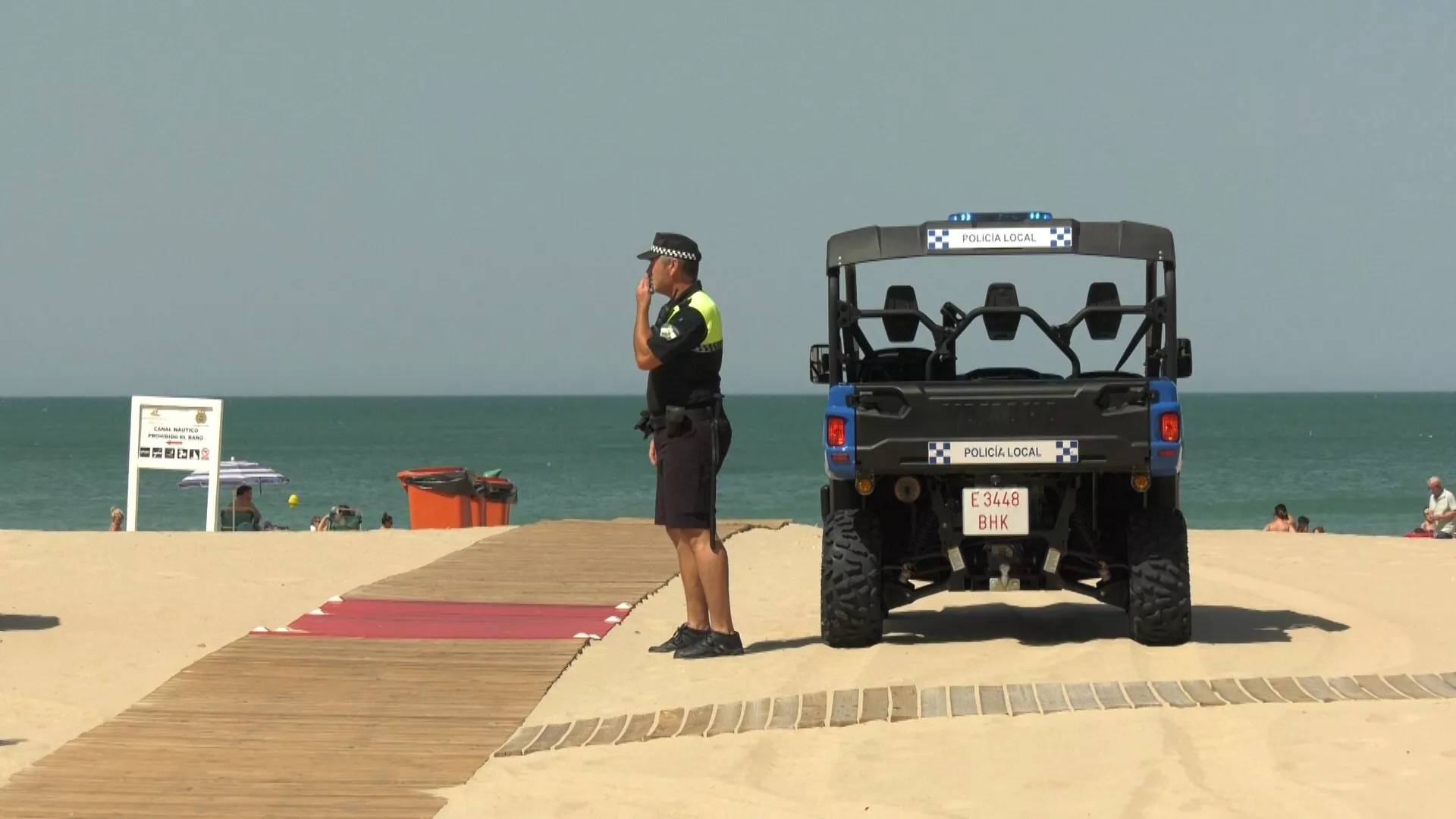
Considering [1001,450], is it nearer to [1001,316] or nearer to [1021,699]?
[1001,316]

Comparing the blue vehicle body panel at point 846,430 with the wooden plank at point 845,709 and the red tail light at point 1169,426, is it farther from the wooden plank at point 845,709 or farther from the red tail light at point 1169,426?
the red tail light at point 1169,426

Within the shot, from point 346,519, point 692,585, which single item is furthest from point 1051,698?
point 346,519

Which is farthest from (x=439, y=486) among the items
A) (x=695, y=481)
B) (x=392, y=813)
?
(x=392, y=813)

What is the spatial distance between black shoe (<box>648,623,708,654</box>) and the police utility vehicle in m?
0.64

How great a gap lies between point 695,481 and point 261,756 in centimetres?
255

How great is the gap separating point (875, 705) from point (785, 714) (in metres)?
0.37

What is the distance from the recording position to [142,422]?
21.4 m

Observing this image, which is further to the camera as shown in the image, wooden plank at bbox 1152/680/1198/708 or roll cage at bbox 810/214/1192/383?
roll cage at bbox 810/214/1192/383

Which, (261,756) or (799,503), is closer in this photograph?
(261,756)

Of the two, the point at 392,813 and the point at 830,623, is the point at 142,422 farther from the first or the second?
the point at 392,813

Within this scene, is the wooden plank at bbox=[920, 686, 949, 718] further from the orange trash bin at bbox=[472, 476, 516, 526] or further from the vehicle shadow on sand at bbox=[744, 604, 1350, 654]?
the orange trash bin at bbox=[472, 476, 516, 526]

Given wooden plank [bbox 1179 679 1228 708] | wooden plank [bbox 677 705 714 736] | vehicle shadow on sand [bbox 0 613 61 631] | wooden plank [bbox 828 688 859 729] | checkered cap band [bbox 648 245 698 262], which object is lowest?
wooden plank [bbox 677 705 714 736]

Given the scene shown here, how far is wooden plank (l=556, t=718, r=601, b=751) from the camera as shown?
23.4ft

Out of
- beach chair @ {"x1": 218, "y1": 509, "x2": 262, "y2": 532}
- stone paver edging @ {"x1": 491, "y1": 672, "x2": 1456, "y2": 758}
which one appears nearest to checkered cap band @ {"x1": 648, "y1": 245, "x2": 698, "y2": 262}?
stone paver edging @ {"x1": 491, "y1": 672, "x2": 1456, "y2": 758}
